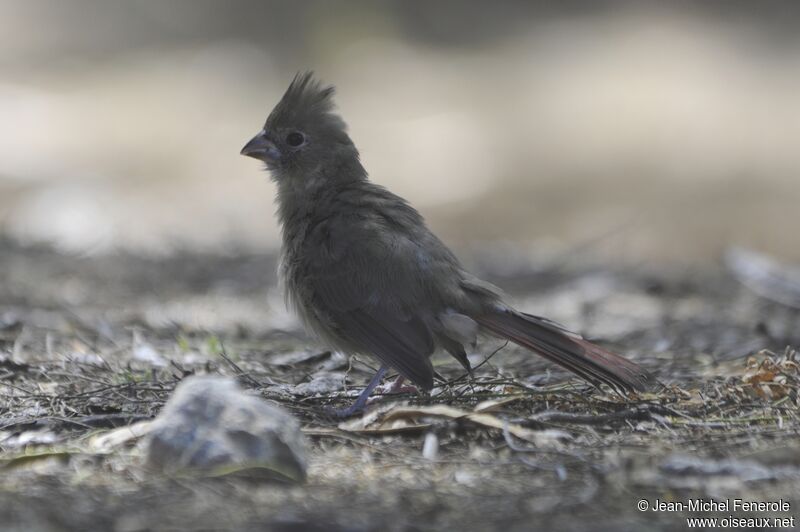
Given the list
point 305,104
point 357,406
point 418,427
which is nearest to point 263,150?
point 305,104

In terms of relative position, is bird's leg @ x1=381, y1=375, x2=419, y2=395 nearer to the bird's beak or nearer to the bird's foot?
the bird's foot

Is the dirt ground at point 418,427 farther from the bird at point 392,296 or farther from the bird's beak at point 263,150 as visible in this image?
the bird's beak at point 263,150

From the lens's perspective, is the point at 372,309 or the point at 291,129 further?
the point at 291,129

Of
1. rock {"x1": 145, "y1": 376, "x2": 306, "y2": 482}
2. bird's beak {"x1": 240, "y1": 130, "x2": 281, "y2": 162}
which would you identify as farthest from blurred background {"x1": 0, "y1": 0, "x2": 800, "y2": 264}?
rock {"x1": 145, "y1": 376, "x2": 306, "y2": 482}

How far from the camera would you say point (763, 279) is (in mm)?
6953

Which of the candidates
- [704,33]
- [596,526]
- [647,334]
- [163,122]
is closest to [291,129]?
[647,334]

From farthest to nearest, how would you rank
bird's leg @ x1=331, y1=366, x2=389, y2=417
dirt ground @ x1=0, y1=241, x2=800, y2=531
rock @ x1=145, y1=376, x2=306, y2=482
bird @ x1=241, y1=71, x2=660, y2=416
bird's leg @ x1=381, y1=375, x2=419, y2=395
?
bird's leg @ x1=381, y1=375, x2=419, y2=395 < bird @ x1=241, y1=71, x2=660, y2=416 < bird's leg @ x1=331, y1=366, x2=389, y2=417 < rock @ x1=145, y1=376, x2=306, y2=482 < dirt ground @ x1=0, y1=241, x2=800, y2=531

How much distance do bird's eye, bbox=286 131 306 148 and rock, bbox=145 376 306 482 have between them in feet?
7.37

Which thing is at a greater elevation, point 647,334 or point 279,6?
point 279,6

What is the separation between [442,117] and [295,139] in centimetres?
1291

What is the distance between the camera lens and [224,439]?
10.7 feet

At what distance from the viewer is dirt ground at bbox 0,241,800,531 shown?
303 centimetres

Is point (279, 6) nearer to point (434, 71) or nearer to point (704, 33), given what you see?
point (434, 71)

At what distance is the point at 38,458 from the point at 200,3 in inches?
829
